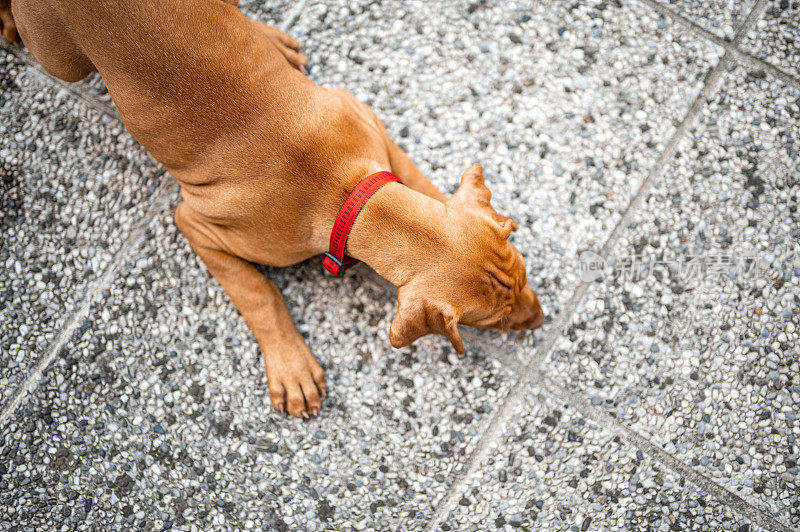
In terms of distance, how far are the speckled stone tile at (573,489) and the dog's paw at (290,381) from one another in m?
1.03

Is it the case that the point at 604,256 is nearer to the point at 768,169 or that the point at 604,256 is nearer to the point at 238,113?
the point at 768,169

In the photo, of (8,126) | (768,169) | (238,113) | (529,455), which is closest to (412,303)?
(238,113)

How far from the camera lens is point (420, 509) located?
3.34 metres

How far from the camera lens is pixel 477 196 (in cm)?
277

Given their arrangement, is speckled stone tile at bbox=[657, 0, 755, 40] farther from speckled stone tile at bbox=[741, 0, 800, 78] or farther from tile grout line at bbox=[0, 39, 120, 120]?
tile grout line at bbox=[0, 39, 120, 120]

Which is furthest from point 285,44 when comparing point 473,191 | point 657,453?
point 657,453

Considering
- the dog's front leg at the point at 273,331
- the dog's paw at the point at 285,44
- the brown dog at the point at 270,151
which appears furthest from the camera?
the dog's paw at the point at 285,44

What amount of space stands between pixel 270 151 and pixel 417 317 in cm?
99

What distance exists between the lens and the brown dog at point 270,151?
8.41 feet

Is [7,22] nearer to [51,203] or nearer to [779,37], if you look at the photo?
[51,203]

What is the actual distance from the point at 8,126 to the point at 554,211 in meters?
3.40

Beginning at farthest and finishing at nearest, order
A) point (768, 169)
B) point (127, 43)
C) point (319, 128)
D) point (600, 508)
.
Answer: point (768, 169) < point (600, 508) < point (319, 128) < point (127, 43)

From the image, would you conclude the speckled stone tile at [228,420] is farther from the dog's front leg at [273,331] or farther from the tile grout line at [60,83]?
the tile grout line at [60,83]

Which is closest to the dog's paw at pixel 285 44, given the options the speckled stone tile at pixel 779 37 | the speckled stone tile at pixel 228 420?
the speckled stone tile at pixel 228 420
